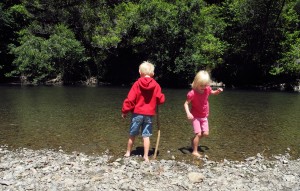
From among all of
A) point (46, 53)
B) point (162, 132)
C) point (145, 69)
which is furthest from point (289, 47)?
point (145, 69)

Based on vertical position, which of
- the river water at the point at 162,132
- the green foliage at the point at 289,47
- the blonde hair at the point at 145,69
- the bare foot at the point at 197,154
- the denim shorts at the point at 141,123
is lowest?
the river water at the point at 162,132

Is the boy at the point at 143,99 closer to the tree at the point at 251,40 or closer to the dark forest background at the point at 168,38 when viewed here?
the dark forest background at the point at 168,38

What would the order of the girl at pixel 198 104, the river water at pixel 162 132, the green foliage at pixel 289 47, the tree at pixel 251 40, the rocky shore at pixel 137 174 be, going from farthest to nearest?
the tree at pixel 251 40 < the green foliage at pixel 289 47 < the river water at pixel 162 132 < the girl at pixel 198 104 < the rocky shore at pixel 137 174

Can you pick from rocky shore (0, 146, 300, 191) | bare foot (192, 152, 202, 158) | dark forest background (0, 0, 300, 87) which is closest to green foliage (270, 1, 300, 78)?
dark forest background (0, 0, 300, 87)

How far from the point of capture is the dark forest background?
1357 inches

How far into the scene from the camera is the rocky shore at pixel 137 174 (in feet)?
18.5

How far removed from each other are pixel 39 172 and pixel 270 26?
33.0m

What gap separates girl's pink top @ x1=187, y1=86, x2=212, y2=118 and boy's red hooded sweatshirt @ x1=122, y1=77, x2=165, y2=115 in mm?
855

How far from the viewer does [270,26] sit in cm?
3491

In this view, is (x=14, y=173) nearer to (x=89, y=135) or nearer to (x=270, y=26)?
(x=89, y=135)

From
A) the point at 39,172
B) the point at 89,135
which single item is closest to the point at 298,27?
the point at 89,135

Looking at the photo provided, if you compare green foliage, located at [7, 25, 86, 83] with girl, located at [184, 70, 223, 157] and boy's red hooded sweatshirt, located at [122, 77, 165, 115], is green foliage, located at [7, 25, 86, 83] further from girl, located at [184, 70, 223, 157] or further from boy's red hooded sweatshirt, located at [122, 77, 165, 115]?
boy's red hooded sweatshirt, located at [122, 77, 165, 115]

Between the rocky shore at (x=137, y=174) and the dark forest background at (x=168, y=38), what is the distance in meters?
27.7

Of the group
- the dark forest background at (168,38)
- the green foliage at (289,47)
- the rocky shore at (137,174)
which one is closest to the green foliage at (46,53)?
the dark forest background at (168,38)
